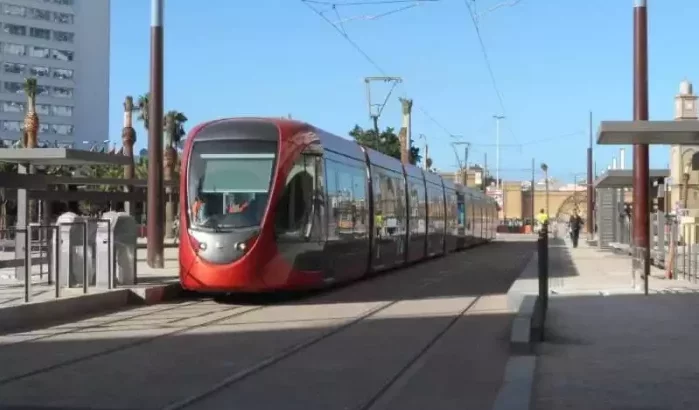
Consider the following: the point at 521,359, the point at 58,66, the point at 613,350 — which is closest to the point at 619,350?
the point at 613,350

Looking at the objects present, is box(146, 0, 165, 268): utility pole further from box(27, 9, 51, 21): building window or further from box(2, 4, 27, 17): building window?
box(27, 9, 51, 21): building window

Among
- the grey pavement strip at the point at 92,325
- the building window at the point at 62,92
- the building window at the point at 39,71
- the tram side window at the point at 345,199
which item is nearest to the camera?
the grey pavement strip at the point at 92,325

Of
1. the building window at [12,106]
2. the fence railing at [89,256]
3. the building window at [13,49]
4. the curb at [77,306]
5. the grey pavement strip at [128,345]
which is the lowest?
the grey pavement strip at [128,345]

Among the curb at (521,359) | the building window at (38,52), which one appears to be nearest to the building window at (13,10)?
the building window at (38,52)

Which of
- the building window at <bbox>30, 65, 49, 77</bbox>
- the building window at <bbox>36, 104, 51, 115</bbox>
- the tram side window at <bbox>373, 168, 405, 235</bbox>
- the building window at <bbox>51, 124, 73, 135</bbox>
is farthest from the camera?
the building window at <bbox>51, 124, 73, 135</bbox>

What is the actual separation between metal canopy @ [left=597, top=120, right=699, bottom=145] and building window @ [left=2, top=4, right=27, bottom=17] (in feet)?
444

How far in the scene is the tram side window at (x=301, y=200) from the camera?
17422 millimetres

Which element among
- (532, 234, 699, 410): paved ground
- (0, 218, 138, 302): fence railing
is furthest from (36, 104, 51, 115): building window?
(532, 234, 699, 410): paved ground

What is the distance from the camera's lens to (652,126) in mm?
17375

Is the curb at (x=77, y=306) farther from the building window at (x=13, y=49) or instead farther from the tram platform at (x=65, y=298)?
the building window at (x=13, y=49)

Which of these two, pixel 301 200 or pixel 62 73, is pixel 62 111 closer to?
pixel 62 73

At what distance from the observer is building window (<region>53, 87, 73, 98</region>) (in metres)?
154

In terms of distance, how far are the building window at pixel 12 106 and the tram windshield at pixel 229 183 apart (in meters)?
134

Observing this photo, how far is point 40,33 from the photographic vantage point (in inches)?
5827
